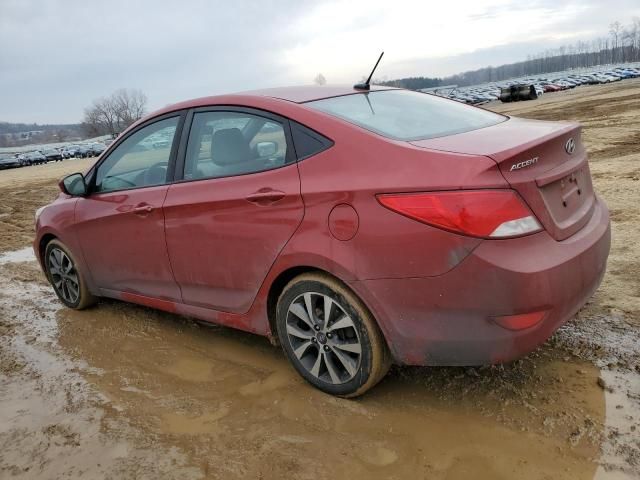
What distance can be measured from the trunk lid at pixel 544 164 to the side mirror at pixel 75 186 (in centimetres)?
282

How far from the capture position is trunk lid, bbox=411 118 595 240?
2420 millimetres

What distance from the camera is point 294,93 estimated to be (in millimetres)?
3361

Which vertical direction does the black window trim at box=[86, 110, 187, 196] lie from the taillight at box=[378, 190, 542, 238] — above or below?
above

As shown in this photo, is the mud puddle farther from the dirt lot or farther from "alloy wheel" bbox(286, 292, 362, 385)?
"alloy wheel" bbox(286, 292, 362, 385)

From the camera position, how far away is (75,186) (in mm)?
4336

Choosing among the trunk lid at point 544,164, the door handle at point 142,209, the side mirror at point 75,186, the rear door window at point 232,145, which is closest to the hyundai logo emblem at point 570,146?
the trunk lid at point 544,164

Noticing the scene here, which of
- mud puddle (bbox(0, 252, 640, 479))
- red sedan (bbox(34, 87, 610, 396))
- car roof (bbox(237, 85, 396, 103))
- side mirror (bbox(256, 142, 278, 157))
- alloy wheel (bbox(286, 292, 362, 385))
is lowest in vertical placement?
mud puddle (bbox(0, 252, 640, 479))

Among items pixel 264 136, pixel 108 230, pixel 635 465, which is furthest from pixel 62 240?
pixel 635 465

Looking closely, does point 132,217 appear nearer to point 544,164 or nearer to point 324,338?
point 324,338

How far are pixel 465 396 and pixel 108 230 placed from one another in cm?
273

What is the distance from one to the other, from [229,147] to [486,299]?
174 cm

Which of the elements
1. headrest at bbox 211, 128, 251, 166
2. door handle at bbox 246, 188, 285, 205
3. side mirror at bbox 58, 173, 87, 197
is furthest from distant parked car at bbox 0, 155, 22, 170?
door handle at bbox 246, 188, 285, 205

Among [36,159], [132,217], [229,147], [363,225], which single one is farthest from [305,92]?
[36,159]

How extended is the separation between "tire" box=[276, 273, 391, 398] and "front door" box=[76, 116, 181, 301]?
103 cm
